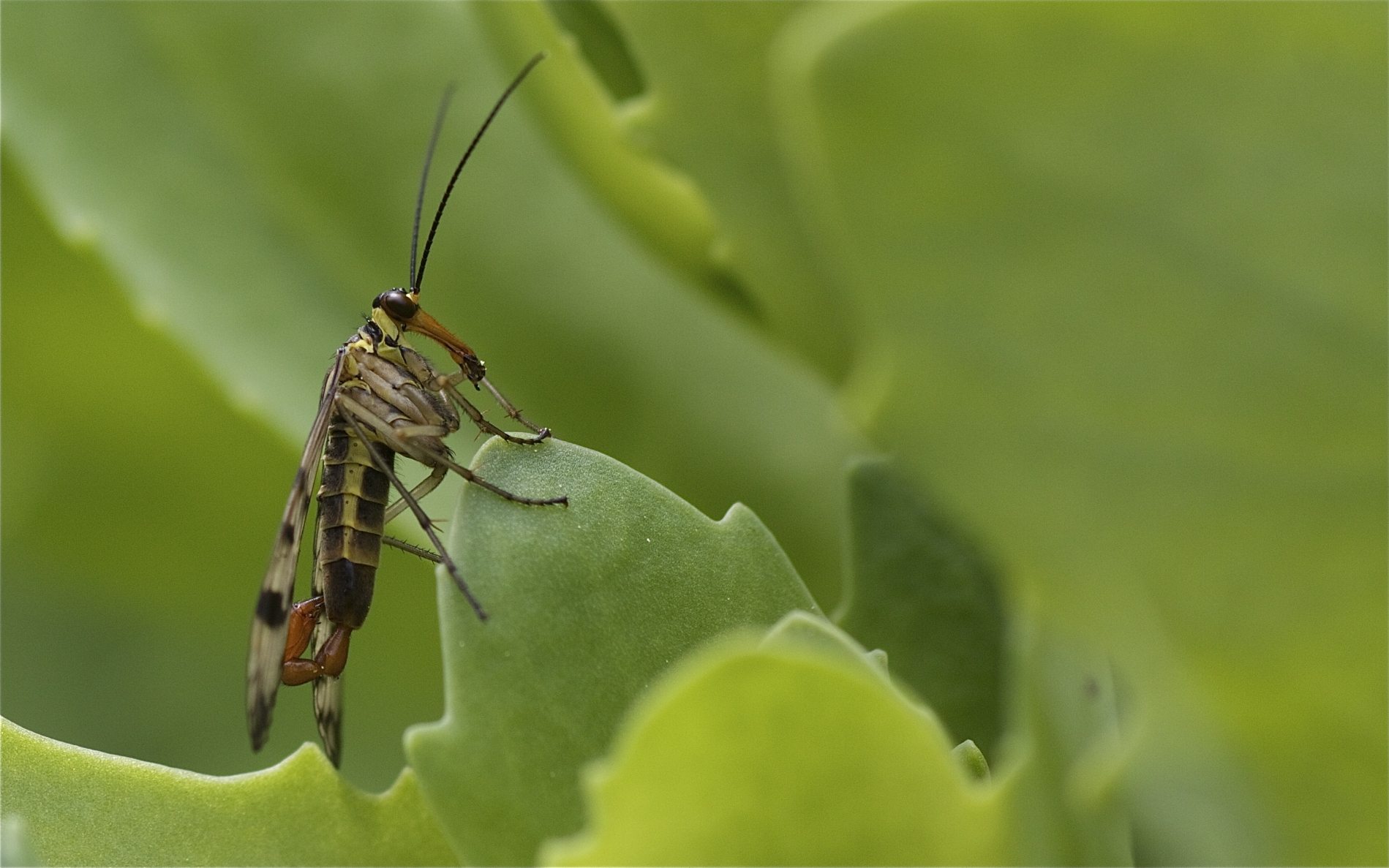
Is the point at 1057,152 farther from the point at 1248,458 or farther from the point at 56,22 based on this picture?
the point at 56,22

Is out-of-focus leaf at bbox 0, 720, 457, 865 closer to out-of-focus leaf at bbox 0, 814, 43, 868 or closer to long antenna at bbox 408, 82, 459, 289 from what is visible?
out-of-focus leaf at bbox 0, 814, 43, 868

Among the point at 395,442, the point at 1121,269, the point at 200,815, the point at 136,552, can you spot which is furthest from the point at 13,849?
the point at 136,552

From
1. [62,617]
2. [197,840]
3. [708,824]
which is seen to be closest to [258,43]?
[62,617]

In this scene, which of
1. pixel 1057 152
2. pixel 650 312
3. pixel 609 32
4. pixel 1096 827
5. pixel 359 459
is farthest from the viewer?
pixel 359 459

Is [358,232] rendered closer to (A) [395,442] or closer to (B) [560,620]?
(A) [395,442]

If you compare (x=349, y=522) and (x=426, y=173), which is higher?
(x=426, y=173)

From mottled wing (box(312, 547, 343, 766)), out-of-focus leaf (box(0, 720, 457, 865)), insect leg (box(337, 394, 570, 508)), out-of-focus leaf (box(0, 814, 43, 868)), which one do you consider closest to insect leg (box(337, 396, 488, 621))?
insect leg (box(337, 394, 570, 508))
